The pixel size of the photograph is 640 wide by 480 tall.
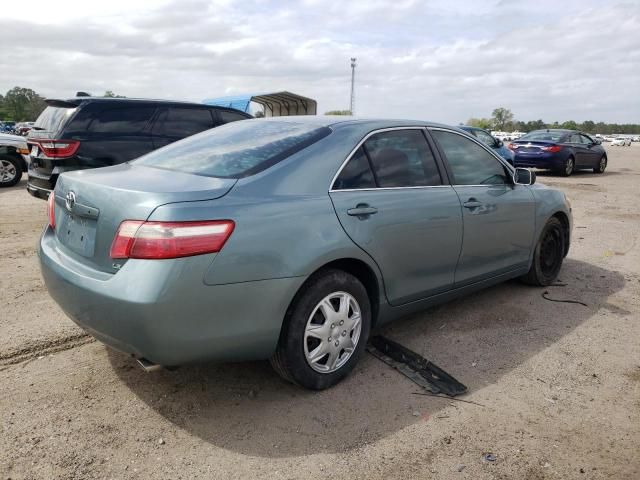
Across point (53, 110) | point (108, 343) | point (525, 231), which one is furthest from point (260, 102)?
point (108, 343)

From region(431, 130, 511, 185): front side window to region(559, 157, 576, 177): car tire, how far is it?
46.1 ft

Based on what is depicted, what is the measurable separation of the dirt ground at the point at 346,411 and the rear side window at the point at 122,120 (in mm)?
3311

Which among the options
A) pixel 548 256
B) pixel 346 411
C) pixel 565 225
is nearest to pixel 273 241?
pixel 346 411

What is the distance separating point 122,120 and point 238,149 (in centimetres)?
473

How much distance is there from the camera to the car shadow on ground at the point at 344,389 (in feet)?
9.02

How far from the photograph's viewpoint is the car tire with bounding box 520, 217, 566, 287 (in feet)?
16.6

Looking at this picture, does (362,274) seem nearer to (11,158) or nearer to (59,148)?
(59,148)

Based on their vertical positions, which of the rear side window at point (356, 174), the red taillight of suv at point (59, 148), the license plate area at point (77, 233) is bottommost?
the license plate area at point (77, 233)

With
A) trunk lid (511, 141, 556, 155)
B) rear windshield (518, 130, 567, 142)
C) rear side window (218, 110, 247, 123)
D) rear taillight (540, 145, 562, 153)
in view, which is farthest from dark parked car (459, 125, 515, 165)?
rear side window (218, 110, 247, 123)

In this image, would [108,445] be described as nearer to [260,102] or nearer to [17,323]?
[17,323]

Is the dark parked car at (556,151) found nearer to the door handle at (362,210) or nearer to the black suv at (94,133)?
the black suv at (94,133)

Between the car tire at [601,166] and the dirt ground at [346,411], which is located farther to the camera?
the car tire at [601,166]

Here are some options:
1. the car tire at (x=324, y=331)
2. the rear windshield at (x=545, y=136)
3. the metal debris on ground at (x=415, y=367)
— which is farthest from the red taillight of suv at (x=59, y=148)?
the rear windshield at (x=545, y=136)

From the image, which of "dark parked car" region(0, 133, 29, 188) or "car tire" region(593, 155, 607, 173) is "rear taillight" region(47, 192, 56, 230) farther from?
"car tire" region(593, 155, 607, 173)
